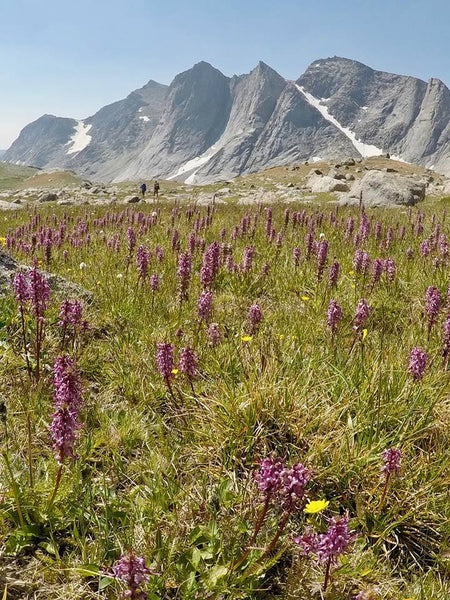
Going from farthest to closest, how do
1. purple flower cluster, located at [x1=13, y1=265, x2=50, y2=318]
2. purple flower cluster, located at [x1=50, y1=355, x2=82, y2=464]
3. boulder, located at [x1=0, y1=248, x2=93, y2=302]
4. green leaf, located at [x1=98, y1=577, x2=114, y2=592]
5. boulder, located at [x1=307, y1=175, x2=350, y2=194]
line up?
boulder, located at [x1=307, y1=175, x2=350, y2=194], boulder, located at [x1=0, y1=248, x2=93, y2=302], purple flower cluster, located at [x1=13, y1=265, x2=50, y2=318], purple flower cluster, located at [x1=50, y1=355, x2=82, y2=464], green leaf, located at [x1=98, y1=577, x2=114, y2=592]

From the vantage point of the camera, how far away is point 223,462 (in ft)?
9.93

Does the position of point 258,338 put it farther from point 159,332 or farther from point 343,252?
point 343,252

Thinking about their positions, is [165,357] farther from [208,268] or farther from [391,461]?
[208,268]

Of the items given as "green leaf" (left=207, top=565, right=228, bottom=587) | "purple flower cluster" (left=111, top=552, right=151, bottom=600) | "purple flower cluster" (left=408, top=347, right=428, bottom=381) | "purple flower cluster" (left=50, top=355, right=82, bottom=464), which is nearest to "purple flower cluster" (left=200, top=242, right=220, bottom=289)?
"purple flower cluster" (left=408, top=347, right=428, bottom=381)

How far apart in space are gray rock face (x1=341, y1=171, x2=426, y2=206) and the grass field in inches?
747

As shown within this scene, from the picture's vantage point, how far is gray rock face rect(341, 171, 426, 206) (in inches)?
894

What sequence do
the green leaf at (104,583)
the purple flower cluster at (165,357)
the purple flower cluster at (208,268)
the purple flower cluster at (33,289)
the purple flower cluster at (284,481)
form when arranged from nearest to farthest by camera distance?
the purple flower cluster at (284,481) < the green leaf at (104,583) < the purple flower cluster at (165,357) < the purple flower cluster at (33,289) < the purple flower cluster at (208,268)

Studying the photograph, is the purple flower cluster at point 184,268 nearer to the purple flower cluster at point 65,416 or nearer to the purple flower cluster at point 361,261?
the purple flower cluster at point 361,261

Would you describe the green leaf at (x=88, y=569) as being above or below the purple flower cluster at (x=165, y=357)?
below

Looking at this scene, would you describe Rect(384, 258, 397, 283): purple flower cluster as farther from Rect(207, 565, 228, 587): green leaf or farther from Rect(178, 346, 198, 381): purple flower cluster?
Rect(207, 565, 228, 587): green leaf

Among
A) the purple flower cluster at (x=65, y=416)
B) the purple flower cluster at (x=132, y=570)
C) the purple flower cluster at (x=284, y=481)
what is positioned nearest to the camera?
the purple flower cluster at (x=132, y=570)

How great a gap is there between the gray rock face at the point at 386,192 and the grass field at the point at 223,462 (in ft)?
62.3

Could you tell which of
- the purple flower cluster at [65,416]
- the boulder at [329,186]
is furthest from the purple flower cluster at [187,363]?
the boulder at [329,186]

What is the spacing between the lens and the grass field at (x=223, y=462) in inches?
87.1
